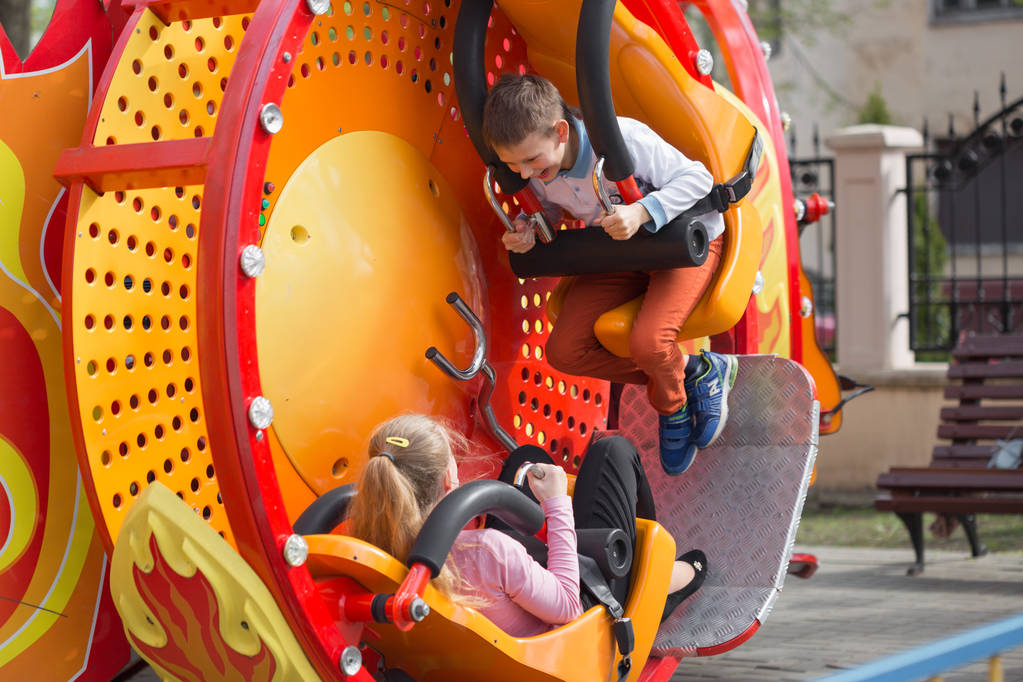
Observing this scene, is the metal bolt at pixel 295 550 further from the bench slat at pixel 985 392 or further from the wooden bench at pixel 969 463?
the bench slat at pixel 985 392

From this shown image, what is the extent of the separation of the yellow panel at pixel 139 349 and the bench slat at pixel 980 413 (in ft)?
17.2

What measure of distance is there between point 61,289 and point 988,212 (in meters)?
16.9

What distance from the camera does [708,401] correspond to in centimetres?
443

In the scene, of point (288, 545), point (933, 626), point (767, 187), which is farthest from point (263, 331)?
point (933, 626)

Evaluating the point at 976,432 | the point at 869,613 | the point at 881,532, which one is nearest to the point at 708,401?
the point at 869,613

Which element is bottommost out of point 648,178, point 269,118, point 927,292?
point 927,292

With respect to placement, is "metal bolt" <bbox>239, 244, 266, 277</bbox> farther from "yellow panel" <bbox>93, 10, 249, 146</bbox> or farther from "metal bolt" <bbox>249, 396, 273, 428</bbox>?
"yellow panel" <bbox>93, 10, 249, 146</bbox>

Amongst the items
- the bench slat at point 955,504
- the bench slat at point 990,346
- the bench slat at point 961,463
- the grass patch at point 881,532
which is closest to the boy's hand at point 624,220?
the bench slat at point 955,504

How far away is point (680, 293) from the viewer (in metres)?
4.16

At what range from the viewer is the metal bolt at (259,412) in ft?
9.56

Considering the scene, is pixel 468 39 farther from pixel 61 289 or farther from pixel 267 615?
pixel 267 615

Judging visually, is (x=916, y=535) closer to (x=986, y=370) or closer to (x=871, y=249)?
(x=986, y=370)

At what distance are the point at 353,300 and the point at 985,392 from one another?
17.0ft

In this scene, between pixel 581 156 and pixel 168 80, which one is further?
pixel 581 156
